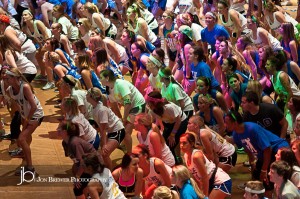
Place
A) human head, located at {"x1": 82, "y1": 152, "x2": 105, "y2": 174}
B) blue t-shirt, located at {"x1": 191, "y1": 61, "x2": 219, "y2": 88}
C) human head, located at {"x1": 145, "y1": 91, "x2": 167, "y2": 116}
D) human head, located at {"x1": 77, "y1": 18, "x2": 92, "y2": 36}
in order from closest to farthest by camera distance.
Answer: human head, located at {"x1": 82, "y1": 152, "x2": 105, "y2": 174} < human head, located at {"x1": 145, "y1": 91, "x2": 167, "y2": 116} < blue t-shirt, located at {"x1": 191, "y1": 61, "x2": 219, "y2": 88} < human head, located at {"x1": 77, "y1": 18, "x2": 92, "y2": 36}

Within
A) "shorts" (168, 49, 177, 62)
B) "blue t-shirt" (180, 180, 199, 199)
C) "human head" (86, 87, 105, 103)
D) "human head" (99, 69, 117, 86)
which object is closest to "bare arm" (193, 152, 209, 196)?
"blue t-shirt" (180, 180, 199, 199)

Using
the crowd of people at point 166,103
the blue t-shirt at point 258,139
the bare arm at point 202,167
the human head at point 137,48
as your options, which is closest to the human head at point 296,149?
the crowd of people at point 166,103

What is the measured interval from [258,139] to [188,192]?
1.41 metres

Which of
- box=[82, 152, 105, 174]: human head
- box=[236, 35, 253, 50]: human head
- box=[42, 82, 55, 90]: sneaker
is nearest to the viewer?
box=[82, 152, 105, 174]: human head

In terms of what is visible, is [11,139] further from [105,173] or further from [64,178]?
[105,173]

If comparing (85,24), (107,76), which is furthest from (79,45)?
(107,76)

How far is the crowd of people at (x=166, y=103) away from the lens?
8320mm

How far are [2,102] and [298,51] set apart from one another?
15.5 feet

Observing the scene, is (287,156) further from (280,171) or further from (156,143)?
(156,143)

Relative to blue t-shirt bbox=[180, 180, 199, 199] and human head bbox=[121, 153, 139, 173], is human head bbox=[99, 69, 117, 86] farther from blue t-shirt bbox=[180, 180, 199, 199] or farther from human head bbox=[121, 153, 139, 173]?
blue t-shirt bbox=[180, 180, 199, 199]

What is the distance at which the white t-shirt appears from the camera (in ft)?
31.1

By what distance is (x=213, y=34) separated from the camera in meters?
12.5

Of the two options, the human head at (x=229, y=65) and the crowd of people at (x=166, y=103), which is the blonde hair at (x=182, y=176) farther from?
the human head at (x=229, y=65)

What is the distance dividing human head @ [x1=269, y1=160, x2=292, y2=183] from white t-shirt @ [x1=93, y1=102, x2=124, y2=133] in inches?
101
